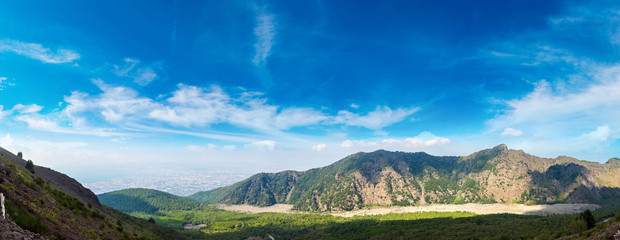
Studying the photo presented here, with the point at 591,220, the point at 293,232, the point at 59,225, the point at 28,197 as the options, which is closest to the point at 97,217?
the point at 28,197

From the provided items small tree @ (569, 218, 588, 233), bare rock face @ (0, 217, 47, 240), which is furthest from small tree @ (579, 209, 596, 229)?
bare rock face @ (0, 217, 47, 240)

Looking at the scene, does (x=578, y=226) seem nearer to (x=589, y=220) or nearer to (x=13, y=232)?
(x=589, y=220)

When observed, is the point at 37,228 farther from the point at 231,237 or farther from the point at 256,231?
the point at 256,231

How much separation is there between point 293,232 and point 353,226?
47.4 metres

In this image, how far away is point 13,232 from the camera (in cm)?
1391

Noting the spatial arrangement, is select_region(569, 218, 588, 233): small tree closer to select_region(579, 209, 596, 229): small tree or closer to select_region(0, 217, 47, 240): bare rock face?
select_region(579, 209, 596, 229): small tree

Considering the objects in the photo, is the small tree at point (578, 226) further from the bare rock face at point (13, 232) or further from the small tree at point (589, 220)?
the bare rock face at point (13, 232)

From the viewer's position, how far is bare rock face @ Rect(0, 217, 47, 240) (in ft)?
43.5

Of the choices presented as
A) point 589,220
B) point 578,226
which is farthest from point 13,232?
point 589,220

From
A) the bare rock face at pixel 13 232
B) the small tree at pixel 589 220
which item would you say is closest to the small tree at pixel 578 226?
the small tree at pixel 589 220

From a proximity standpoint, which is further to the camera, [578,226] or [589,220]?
[578,226]

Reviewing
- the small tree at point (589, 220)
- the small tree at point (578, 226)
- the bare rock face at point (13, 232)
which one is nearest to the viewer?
the bare rock face at point (13, 232)

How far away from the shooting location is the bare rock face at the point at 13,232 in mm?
13261

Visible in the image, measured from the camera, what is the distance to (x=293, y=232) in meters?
187
